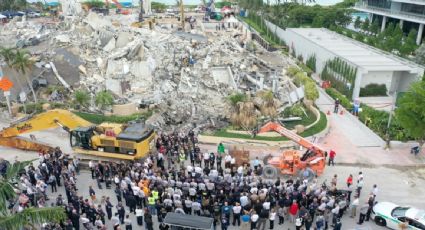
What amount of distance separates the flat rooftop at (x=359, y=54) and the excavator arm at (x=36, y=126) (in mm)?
22581

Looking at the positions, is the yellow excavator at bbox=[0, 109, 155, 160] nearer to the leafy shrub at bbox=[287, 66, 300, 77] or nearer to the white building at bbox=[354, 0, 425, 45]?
the leafy shrub at bbox=[287, 66, 300, 77]

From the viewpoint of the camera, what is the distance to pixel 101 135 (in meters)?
20.3

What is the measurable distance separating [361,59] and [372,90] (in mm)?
3987

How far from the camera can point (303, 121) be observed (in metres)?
26.5

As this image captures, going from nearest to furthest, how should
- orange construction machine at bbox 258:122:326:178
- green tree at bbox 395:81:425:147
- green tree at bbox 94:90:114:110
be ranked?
orange construction machine at bbox 258:122:326:178, green tree at bbox 395:81:425:147, green tree at bbox 94:90:114:110

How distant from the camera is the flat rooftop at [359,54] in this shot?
32.3 metres

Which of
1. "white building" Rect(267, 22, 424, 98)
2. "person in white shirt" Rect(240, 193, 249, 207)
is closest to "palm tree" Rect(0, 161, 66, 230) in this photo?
"person in white shirt" Rect(240, 193, 249, 207)

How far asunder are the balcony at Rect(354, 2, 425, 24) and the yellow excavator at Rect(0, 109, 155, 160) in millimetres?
49325

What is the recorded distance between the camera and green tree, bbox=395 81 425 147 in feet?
68.9

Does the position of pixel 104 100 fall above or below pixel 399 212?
above

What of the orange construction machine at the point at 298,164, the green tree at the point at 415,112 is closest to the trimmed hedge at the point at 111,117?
the orange construction machine at the point at 298,164

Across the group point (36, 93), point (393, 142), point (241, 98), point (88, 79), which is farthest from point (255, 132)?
point (36, 93)

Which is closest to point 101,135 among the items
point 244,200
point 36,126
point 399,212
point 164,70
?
point 36,126

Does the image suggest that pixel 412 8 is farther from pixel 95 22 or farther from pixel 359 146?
pixel 95 22
